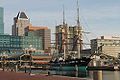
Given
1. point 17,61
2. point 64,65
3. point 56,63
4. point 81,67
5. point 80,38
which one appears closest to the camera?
point 81,67

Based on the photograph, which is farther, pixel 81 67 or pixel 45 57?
pixel 45 57

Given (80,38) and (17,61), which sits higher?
(80,38)

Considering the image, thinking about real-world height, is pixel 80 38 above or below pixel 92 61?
above

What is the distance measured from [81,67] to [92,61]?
10.7 meters

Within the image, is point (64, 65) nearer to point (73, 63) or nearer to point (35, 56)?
point (73, 63)

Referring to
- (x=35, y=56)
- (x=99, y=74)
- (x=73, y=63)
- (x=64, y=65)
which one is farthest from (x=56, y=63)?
(x=99, y=74)

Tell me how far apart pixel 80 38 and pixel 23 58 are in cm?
3585

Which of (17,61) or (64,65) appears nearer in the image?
(64,65)

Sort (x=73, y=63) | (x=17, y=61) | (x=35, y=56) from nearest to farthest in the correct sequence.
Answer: (x=73, y=63) → (x=17, y=61) → (x=35, y=56)

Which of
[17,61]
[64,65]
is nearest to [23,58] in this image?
[17,61]

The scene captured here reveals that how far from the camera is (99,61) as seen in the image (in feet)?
448

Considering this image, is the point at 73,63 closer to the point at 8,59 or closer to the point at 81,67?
the point at 81,67

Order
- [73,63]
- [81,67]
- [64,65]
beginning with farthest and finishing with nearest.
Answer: [64,65] < [73,63] < [81,67]

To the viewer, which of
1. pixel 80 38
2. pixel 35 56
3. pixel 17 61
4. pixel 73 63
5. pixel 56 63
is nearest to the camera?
pixel 73 63
